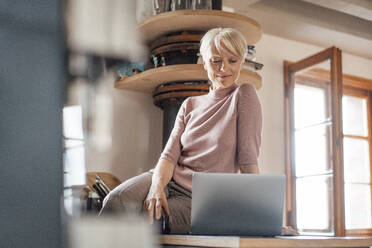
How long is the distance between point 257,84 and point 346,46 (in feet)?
6.19

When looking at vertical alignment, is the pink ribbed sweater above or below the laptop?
above

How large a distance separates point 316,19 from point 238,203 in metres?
2.81

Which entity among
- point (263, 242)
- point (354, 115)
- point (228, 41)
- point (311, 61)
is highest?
point (311, 61)

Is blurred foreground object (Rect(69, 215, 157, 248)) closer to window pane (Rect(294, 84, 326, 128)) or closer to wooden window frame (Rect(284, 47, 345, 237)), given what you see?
wooden window frame (Rect(284, 47, 345, 237))

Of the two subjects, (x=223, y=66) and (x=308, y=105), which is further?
(x=308, y=105)

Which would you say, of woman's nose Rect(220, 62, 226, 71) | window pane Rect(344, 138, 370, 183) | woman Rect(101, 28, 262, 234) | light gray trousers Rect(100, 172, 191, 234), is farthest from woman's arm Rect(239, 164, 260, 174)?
window pane Rect(344, 138, 370, 183)

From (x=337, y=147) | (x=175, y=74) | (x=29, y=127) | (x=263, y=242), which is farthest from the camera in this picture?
(x=337, y=147)

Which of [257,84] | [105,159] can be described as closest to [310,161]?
[257,84]

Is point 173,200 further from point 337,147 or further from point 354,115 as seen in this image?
point 354,115

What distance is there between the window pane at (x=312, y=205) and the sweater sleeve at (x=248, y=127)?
218 cm

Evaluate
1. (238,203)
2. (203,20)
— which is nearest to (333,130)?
(203,20)

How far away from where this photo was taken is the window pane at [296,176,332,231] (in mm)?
3207

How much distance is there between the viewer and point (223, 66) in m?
1.18

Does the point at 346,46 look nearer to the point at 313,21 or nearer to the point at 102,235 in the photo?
the point at 313,21
